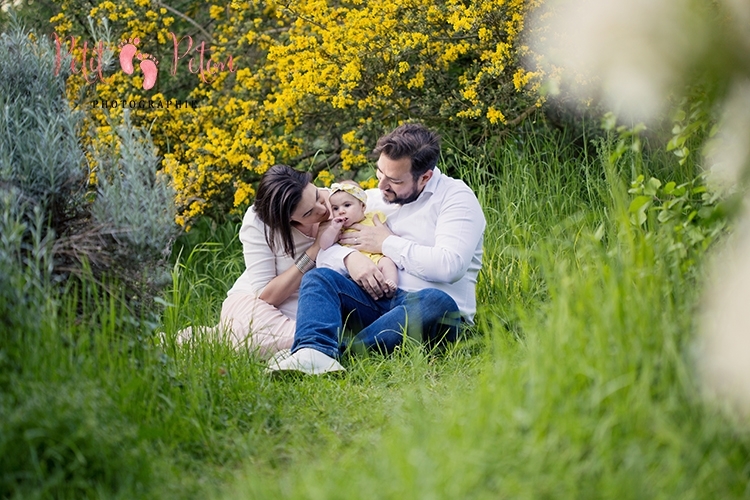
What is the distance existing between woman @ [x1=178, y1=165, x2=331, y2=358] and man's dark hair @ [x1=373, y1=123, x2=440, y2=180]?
0.38m

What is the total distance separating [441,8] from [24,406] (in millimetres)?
3491

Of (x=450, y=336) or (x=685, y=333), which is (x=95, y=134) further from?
(x=685, y=333)

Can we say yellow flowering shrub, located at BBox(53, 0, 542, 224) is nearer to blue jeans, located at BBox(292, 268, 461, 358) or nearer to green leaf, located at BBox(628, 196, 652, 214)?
blue jeans, located at BBox(292, 268, 461, 358)

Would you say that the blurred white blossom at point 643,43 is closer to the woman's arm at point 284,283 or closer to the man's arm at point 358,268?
the man's arm at point 358,268

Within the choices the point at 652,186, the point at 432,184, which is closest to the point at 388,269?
the point at 432,184

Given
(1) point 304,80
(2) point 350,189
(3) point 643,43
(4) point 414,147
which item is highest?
Answer: (3) point 643,43

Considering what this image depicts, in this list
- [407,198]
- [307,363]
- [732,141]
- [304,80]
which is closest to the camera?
[732,141]

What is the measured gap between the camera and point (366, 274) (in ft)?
13.0

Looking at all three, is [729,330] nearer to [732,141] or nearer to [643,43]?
[732,141]

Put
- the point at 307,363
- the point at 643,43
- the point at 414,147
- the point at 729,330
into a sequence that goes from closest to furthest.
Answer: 1. the point at 729,330
2. the point at 643,43
3. the point at 307,363
4. the point at 414,147

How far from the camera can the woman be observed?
12.8 ft

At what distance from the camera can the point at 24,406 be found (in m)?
2.24

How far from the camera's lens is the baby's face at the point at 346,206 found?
13.3ft

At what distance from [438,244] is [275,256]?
32.1 inches
